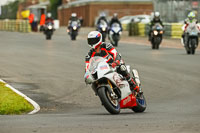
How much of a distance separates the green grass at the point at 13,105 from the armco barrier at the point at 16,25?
49.1 meters

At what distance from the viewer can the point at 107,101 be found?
1019 centimetres

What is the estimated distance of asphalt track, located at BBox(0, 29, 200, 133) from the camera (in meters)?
8.52

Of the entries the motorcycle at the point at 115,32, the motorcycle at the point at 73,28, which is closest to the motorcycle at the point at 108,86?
the motorcycle at the point at 115,32

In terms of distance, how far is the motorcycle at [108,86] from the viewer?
10.3 meters

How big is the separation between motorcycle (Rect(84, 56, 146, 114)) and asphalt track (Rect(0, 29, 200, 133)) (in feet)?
0.67

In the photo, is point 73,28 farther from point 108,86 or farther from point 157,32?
point 108,86

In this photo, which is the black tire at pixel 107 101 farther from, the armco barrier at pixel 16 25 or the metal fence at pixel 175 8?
the armco barrier at pixel 16 25

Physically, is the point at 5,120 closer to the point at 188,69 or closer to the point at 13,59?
the point at 188,69

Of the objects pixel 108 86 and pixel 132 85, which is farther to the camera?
pixel 132 85

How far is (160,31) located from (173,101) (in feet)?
55.6

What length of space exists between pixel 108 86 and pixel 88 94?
15.6ft

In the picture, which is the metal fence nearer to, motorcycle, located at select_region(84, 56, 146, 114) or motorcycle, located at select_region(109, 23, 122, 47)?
motorcycle, located at select_region(109, 23, 122, 47)

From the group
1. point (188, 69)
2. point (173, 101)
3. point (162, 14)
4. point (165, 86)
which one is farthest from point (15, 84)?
point (162, 14)

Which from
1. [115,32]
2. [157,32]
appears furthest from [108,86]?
[115,32]
